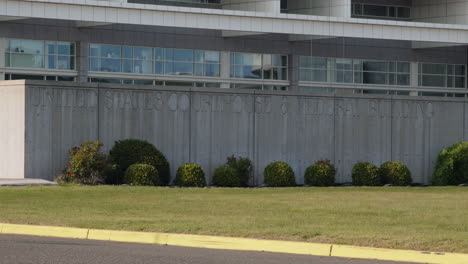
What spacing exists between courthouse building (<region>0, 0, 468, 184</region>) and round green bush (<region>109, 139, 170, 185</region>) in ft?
1.87

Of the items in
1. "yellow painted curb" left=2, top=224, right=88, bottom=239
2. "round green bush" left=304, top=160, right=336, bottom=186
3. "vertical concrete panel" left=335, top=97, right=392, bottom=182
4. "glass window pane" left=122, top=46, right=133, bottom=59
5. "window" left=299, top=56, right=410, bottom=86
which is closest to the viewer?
"yellow painted curb" left=2, top=224, right=88, bottom=239

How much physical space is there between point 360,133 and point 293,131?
268 centimetres

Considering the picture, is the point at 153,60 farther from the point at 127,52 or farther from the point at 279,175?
the point at 279,175

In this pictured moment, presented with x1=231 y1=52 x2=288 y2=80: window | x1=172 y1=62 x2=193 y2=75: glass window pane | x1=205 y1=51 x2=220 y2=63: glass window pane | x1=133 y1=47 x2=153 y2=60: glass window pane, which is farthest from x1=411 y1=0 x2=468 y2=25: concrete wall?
x1=133 y1=47 x2=153 y2=60: glass window pane

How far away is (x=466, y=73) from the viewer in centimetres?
4944

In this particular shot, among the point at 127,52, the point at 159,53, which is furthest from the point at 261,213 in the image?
the point at 159,53

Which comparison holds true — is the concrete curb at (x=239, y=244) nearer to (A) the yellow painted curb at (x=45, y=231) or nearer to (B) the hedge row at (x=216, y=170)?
(A) the yellow painted curb at (x=45, y=231)

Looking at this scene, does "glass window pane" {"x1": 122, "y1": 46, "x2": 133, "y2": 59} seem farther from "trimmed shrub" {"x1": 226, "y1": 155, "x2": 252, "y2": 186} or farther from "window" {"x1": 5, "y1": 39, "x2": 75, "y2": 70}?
"trimmed shrub" {"x1": 226, "y1": 155, "x2": 252, "y2": 186}

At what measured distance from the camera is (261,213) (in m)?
18.8

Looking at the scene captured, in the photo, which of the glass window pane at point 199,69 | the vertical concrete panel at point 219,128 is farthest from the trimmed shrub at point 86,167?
the glass window pane at point 199,69

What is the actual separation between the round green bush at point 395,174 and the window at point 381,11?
1709 cm

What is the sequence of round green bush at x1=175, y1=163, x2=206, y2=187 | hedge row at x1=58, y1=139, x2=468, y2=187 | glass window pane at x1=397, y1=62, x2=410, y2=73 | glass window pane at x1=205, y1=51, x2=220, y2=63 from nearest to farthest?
hedge row at x1=58, y1=139, x2=468, y2=187 < round green bush at x1=175, y1=163, x2=206, y2=187 < glass window pane at x1=205, y1=51, x2=220, y2=63 < glass window pane at x1=397, y1=62, x2=410, y2=73

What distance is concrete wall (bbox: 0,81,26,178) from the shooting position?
2767 centimetres

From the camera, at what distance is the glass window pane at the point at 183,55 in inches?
1672
